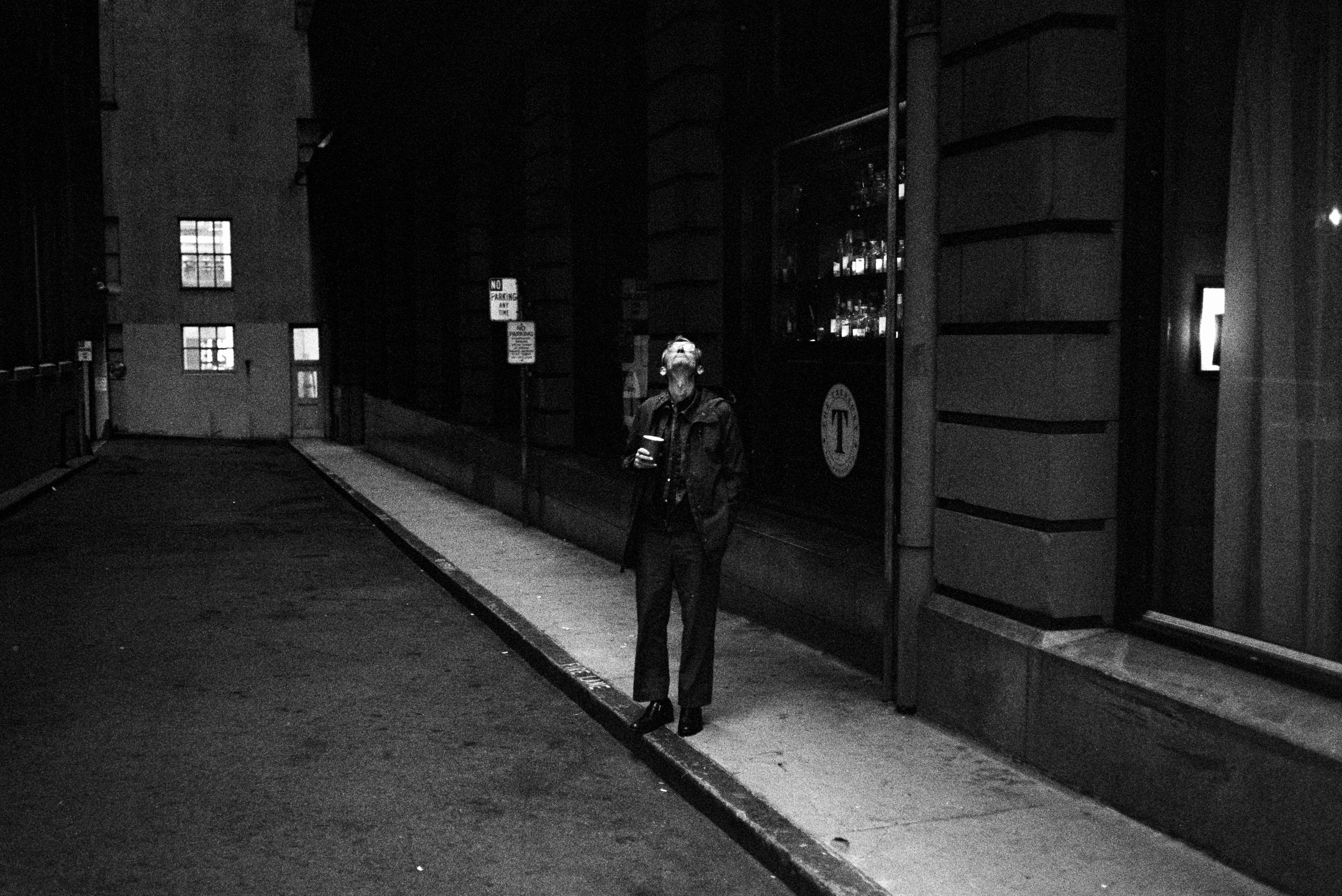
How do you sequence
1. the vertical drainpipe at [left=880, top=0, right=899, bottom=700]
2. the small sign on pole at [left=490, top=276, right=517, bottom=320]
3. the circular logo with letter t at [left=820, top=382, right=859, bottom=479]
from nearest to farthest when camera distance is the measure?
the vertical drainpipe at [left=880, top=0, right=899, bottom=700] → the circular logo with letter t at [left=820, top=382, right=859, bottom=479] → the small sign on pole at [left=490, top=276, right=517, bottom=320]

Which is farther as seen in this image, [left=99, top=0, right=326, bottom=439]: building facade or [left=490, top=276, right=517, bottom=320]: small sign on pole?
[left=99, top=0, right=326, bottom=439]: building facade

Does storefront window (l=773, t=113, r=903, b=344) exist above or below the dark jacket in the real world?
above

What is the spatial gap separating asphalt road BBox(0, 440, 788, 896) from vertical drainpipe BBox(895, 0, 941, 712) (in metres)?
1.69

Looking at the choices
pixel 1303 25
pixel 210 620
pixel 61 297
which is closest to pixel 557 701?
pixel 210 620

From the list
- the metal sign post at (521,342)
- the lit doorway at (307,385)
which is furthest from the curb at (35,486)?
the lit doorway at (307,385)

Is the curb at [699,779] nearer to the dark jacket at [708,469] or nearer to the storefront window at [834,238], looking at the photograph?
the dark jacket at [708,469]

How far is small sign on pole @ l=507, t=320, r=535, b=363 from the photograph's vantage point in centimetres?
1467

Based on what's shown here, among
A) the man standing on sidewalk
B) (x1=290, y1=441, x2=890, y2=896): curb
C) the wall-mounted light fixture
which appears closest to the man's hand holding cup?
the man standing on sidewalk

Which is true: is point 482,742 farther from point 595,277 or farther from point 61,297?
point 61,297

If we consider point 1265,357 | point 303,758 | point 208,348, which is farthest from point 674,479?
point 208,348

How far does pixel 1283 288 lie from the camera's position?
5.45 m

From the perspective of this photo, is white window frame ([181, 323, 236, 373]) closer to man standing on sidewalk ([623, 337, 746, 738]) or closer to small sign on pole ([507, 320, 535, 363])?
small sign on pole ([507, 320, 535, 363])

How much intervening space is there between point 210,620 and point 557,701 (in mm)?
3926

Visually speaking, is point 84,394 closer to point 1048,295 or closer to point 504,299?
point 504,299
